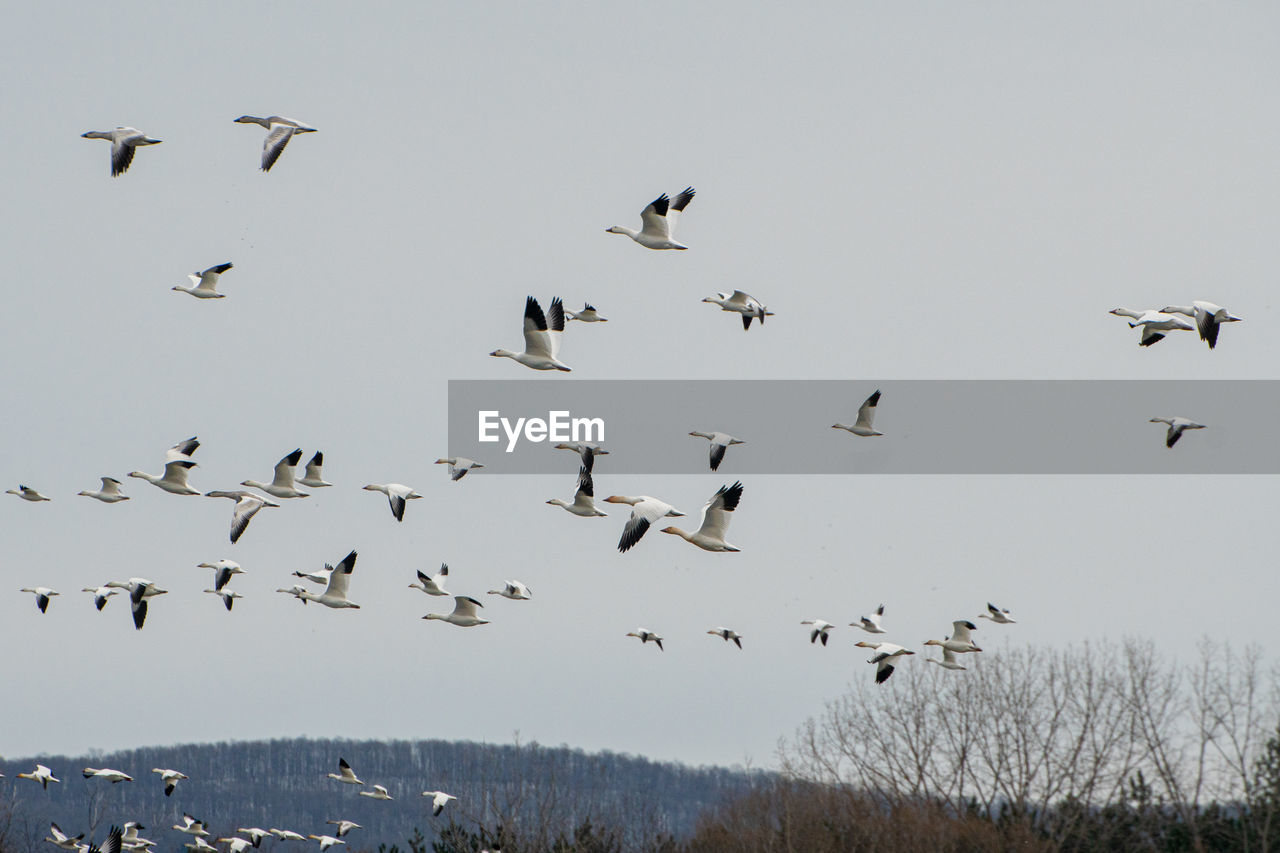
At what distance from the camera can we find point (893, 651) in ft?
97.5

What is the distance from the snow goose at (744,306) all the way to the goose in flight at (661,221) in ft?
11.0

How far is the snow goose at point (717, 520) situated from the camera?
22688 millimetres

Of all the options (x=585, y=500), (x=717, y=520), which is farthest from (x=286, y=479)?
(x=717, y=520)

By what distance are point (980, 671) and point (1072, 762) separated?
4.86 metres

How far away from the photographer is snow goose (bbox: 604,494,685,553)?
21.4m

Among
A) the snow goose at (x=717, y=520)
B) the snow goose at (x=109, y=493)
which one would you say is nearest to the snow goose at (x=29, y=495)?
the snow goose at (x=109, y=493)

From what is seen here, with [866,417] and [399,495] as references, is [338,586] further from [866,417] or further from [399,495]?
[866,417]

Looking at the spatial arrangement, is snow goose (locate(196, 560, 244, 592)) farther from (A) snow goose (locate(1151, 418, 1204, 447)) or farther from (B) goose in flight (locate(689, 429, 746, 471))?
(A) snow goose (locate(1151, 418, 1204, 447))

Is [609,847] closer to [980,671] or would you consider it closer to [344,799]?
[980,671]

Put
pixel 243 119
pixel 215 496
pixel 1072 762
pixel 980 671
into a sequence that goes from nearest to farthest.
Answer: pixel 243 119 < pixel 215 496 < pixel 1072 762 < pixel 980 671

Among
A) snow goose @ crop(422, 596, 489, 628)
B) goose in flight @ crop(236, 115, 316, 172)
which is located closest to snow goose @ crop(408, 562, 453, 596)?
snow goose @ crop(422, 596, 489, 628)

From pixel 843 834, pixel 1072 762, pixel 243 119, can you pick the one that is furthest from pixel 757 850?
pixel 243 119

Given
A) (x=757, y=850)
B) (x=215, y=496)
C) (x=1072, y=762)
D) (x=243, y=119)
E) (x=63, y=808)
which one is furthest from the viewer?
(x=63, y=808)

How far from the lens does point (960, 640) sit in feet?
105
